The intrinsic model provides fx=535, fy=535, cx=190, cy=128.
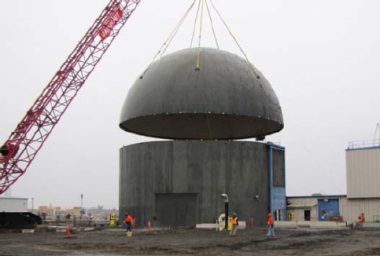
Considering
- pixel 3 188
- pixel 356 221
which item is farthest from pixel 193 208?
pixel 3 188

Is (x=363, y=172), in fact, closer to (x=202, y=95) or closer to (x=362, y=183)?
(x=362, y=183)

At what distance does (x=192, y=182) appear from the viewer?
3447 centimetres

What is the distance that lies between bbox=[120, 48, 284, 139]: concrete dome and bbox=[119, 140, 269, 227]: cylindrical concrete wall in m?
2.24

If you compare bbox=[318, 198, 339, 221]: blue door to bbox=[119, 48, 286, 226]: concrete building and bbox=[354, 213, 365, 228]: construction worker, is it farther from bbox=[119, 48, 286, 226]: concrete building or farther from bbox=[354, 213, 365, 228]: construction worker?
bbox=[119, 48, 286, 226]: concrete building

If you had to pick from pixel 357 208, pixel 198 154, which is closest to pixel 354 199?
pixel 357 208

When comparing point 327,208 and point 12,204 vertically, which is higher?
point 12,204

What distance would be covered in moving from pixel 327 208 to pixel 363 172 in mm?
4439

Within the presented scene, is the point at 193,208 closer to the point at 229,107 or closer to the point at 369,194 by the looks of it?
the point at 229,107

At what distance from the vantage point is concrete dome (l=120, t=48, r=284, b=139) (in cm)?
3484

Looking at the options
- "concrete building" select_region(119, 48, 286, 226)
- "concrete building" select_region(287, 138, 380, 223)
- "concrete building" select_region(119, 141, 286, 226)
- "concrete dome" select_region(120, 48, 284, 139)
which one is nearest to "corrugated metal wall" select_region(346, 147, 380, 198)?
"concrete building" select_region(287, 138, 380, 223)

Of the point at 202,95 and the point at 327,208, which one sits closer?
the point at 202,95

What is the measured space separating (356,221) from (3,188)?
97.6ft

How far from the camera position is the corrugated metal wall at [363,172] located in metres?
39.6

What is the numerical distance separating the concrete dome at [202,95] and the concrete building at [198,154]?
65mm
